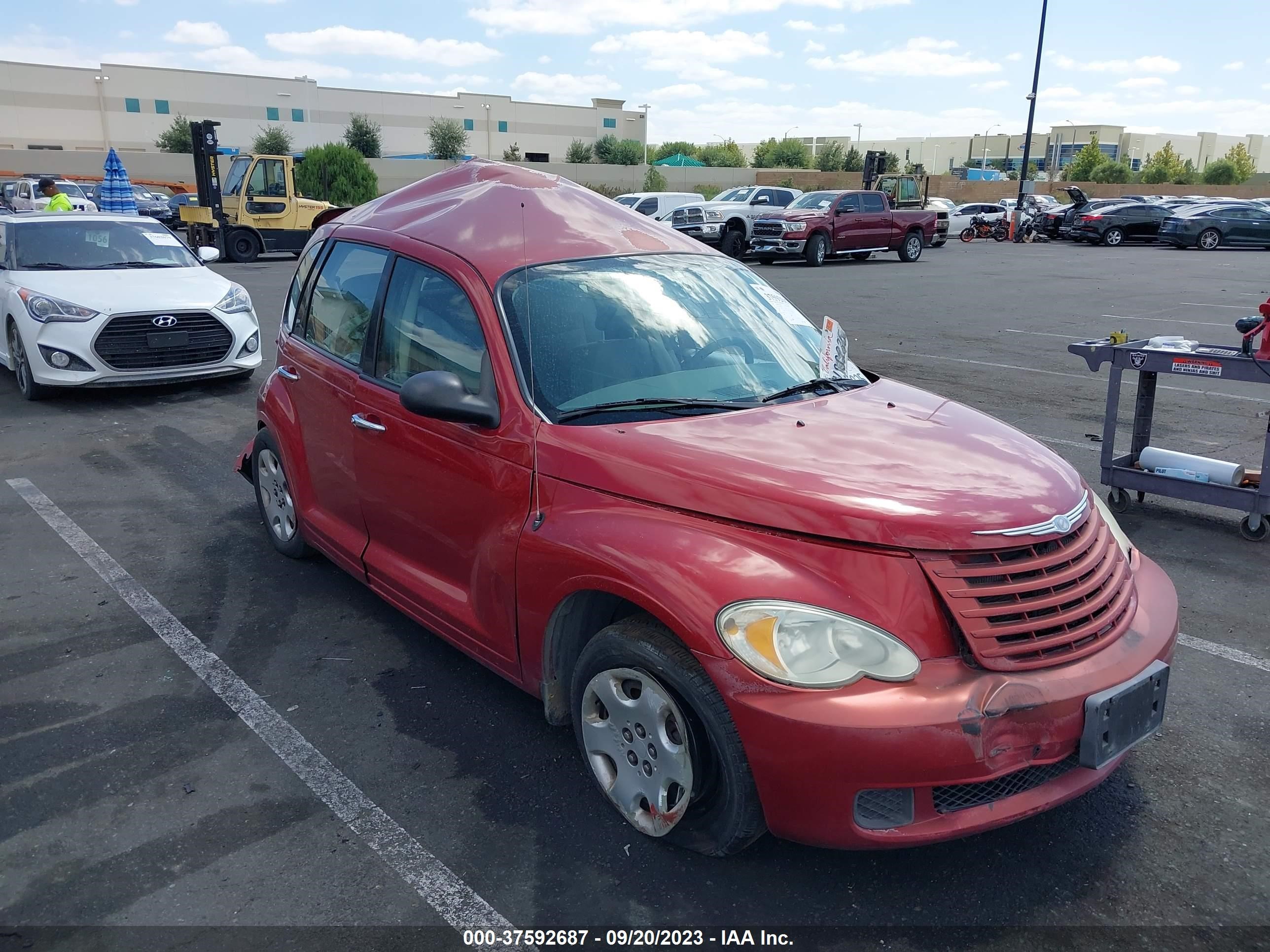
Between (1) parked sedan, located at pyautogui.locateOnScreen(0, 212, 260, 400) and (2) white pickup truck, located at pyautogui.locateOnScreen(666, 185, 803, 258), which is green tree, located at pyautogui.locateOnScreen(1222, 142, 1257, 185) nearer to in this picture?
(2) white pickup truck, located at pyautogui.locateOnScreen(666, 185, 803, 258)

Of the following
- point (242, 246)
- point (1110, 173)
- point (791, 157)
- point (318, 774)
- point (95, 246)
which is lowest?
point (318, 774)

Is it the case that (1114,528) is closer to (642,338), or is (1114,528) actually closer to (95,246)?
(642,338)

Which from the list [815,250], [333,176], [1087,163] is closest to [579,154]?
[1087,163]

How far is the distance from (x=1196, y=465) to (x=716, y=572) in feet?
14.8

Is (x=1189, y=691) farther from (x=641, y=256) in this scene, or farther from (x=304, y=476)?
(x=304, y=476)

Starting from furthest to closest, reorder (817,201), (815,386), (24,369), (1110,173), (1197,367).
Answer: (1110,173)
(817,201)
(24,369)
(1197,367)
(815,386)

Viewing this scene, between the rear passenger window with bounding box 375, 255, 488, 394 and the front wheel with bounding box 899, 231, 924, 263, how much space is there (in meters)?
26.0

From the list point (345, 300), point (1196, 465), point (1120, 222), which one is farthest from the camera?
point (1120, 222)

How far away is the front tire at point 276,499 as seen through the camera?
5.11 meters

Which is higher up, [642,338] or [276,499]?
Answer: [642,338]

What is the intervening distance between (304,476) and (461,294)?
1618mm

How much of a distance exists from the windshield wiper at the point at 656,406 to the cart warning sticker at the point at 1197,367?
11.5ft

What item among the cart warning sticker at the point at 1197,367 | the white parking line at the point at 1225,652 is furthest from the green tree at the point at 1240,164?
the white parking line at the point at 1225,652

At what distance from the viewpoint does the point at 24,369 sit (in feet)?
30.2
